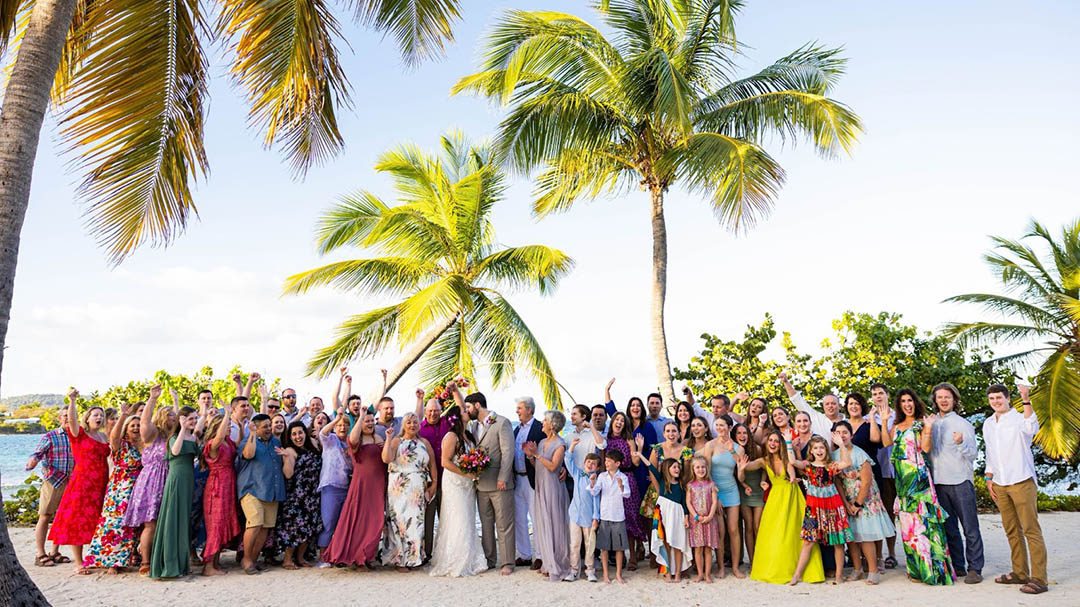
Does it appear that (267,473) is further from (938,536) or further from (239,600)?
(938,536)

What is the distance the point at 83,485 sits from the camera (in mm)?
8570

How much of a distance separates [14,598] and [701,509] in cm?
606

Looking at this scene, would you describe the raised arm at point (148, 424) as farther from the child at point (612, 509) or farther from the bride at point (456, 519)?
the child at point (612, 509)

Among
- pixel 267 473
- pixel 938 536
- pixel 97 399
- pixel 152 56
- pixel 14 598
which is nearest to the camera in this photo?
pixel 14 598

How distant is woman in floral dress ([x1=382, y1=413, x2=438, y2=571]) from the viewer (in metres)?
8.47

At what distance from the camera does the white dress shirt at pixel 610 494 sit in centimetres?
807

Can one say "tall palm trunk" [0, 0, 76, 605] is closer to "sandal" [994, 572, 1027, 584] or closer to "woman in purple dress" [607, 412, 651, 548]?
"woman in purple dress" [607, 412, 651, 548]

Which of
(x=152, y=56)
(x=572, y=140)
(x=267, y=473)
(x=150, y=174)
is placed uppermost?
(x=572, y=140)

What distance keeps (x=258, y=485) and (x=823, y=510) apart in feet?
19.8

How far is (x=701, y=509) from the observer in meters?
8.08

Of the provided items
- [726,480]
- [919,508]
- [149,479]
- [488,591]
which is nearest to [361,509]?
[488,591]

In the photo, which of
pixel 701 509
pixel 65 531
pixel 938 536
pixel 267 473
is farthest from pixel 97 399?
pixel 938 536

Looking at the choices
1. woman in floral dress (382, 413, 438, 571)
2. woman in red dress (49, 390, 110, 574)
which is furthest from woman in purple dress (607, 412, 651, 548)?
woman in red dress (49, 390, 110, 574)

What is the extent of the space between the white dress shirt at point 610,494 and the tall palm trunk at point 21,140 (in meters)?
5.03
